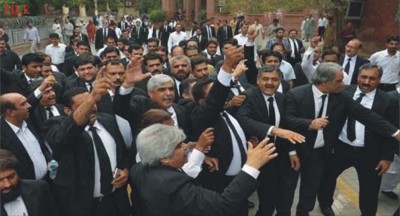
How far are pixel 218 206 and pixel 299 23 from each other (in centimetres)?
2866

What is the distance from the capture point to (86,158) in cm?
354

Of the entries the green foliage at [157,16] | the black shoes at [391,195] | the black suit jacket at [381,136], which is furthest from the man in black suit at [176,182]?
the green foliage at [157,16]

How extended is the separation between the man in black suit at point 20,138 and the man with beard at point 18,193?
58cm

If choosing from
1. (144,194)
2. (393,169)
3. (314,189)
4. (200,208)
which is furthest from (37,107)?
(393,169)

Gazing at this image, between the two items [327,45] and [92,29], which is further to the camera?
[92,29]

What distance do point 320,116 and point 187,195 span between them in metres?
2.45

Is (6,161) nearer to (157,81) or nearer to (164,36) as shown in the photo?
(157,81)

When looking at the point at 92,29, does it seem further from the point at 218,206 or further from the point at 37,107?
the point at 218,206

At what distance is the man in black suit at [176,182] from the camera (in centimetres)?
257

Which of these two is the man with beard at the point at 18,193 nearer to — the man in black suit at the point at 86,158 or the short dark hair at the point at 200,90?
the man in black suit at the point at 86,158

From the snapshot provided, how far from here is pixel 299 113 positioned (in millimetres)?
4562

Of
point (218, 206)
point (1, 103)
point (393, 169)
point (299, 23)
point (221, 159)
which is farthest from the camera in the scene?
point (299, 23)

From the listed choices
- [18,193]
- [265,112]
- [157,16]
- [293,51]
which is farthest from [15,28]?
[157,16]

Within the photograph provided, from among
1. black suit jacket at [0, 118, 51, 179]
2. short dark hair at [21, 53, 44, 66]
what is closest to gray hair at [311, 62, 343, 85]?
black suit jacket at [0, 118, 51, 179]
